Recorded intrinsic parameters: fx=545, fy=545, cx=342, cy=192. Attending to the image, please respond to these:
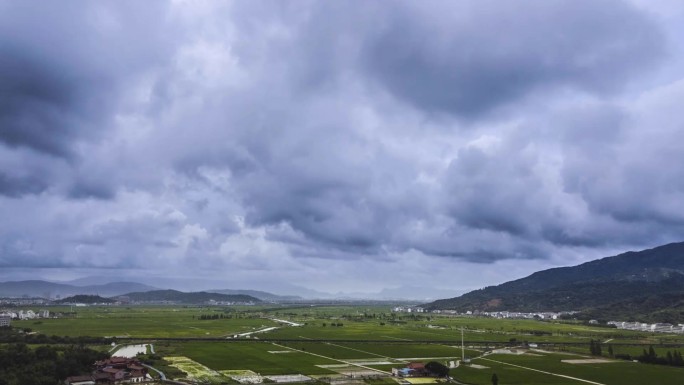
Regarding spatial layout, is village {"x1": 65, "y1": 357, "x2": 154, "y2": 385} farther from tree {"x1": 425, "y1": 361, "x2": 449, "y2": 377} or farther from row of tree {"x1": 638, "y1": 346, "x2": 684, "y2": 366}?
row of tree {"x1": 638, "y1": 346, "x2": 684, "y2": 366}

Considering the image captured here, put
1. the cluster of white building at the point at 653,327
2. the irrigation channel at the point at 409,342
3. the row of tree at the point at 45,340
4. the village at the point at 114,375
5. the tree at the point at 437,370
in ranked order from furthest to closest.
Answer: the cluster of white building at the point at 653,327 → the irrigation channel at the point at 409,342 → the row of tree at the point at 45,340 → the tree at the point at 437,370 → the village at the point at 114,375

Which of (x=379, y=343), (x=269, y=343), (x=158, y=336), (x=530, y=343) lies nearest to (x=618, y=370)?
(x=530, y=343)

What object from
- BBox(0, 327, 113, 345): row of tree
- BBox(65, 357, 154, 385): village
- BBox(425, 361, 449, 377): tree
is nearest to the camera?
BBox(65, 357, 154, 385): village

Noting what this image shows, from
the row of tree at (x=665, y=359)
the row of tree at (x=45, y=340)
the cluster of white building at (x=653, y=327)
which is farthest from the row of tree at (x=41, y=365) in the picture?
the cluster of white building at (x=653, y=327)

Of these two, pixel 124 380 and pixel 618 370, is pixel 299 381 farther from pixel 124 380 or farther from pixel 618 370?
pixel 618 370

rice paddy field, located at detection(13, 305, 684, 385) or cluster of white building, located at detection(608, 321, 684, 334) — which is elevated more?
cluster of white building, located at detection(608, 321, 684, 334)

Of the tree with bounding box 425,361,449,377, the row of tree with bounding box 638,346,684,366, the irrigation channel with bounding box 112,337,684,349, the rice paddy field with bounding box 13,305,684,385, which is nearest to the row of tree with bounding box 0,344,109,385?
the rice paddy field with bounding box 13,305,684,385

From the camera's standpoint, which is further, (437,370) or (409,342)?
(409,342)

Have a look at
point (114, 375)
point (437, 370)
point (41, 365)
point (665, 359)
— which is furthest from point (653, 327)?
point (41, 365)

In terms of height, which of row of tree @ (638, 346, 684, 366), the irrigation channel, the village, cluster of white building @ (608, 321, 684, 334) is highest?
cluster of white building @ (608, 321, 684, 334)

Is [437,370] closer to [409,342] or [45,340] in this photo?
[409,342]

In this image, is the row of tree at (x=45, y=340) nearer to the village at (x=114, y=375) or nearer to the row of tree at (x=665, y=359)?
the village at (x=114, y=375)
